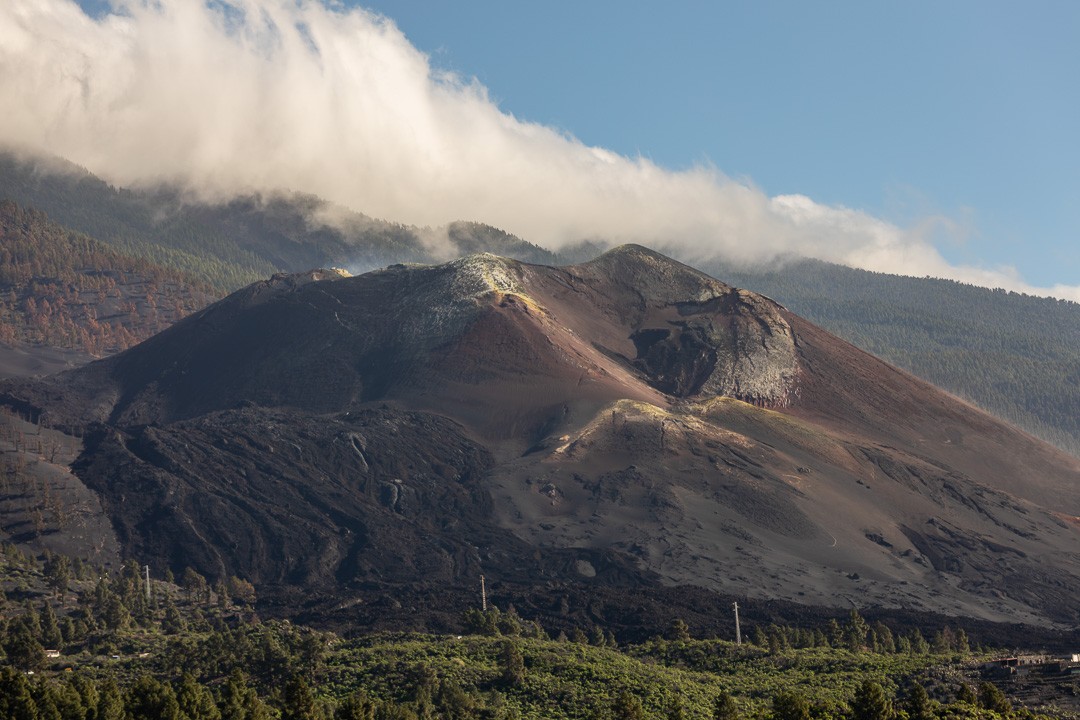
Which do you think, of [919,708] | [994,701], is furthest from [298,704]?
[994,701]

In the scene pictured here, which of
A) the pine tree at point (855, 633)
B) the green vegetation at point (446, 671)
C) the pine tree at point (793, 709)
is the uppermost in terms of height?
the pine tree at point (793, 709)

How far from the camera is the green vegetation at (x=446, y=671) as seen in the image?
7819 cm

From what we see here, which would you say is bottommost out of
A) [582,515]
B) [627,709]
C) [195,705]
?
[195,705]

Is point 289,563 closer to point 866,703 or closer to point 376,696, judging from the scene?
point 376,696

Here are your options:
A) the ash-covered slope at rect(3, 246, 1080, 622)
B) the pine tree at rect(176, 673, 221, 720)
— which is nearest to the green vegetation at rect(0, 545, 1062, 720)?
the pine tree at rect(176, 673, 221, 720)

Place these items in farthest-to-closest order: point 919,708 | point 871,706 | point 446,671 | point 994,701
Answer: point 446,671, point 994,701, point 919,708, point 871,706

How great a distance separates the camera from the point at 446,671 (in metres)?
105

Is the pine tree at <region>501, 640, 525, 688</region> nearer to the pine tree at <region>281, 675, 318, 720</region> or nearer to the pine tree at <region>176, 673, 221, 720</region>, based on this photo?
the pine tree at <region>176, 673, 221, 720</region>

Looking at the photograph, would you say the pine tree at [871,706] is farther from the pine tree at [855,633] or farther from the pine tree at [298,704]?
the pine tree at [855,633]

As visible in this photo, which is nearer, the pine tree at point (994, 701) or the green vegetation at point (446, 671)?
the pine tree at point (994, 701)

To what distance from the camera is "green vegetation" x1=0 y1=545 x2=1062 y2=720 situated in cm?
7819

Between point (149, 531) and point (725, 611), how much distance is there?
61995mm

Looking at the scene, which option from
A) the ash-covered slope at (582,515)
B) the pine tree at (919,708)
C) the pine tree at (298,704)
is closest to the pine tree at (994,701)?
the pine tree at (919,708)

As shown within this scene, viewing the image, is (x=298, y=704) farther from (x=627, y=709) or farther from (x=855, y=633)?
(x=855, y=633)
